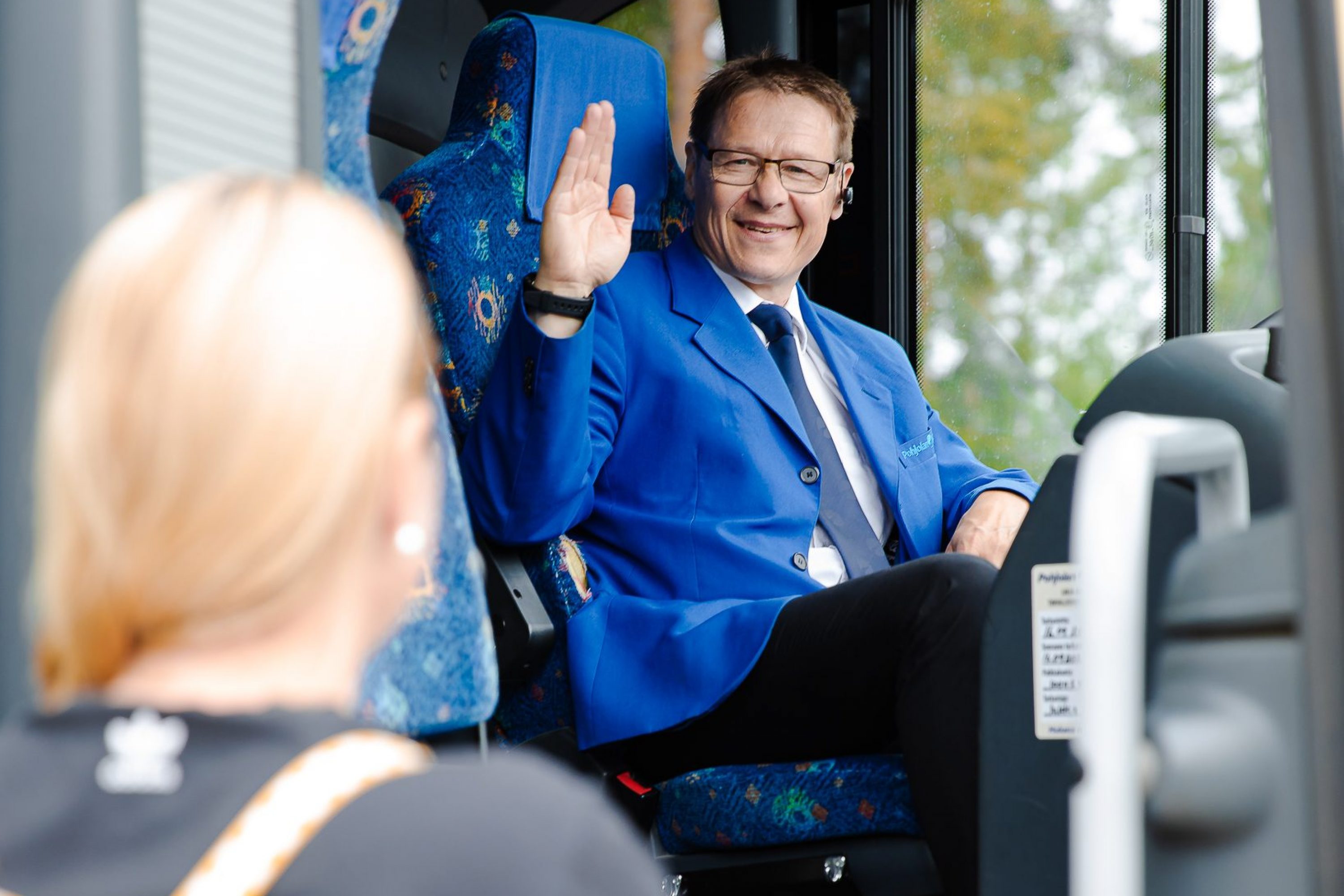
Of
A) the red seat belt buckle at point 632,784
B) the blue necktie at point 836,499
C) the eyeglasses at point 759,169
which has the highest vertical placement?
the eyeglasses at point 759,169

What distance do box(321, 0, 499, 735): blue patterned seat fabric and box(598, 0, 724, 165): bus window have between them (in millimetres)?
1731

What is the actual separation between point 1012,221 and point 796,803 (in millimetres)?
1407

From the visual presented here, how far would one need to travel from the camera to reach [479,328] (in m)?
2.00

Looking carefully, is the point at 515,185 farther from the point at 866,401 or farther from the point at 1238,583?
the point at 1238,583

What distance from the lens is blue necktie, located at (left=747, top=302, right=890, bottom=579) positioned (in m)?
2.08

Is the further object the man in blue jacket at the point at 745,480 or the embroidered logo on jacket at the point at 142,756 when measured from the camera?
the man in blue jacket at the point at 745,480

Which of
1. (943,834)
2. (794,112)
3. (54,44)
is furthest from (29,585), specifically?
(794,112)

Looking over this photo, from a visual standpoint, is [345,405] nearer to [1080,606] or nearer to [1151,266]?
[1080,606]

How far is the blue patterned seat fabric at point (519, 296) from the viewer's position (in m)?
1.66

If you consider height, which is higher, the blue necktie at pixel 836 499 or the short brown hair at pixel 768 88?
the short brown hair at pixel 768 88

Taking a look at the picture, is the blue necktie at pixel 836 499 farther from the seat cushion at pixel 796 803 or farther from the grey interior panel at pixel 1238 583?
the grey interior panel at pixel 1238 583

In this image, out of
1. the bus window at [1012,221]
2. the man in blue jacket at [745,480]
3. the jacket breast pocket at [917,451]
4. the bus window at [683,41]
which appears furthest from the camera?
the bus window at [683,41]

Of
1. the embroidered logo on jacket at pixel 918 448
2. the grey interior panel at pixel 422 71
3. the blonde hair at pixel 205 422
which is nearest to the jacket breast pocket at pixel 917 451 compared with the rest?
the embroidered logo on jacket at pixel 918 448

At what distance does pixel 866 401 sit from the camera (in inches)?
88.8
